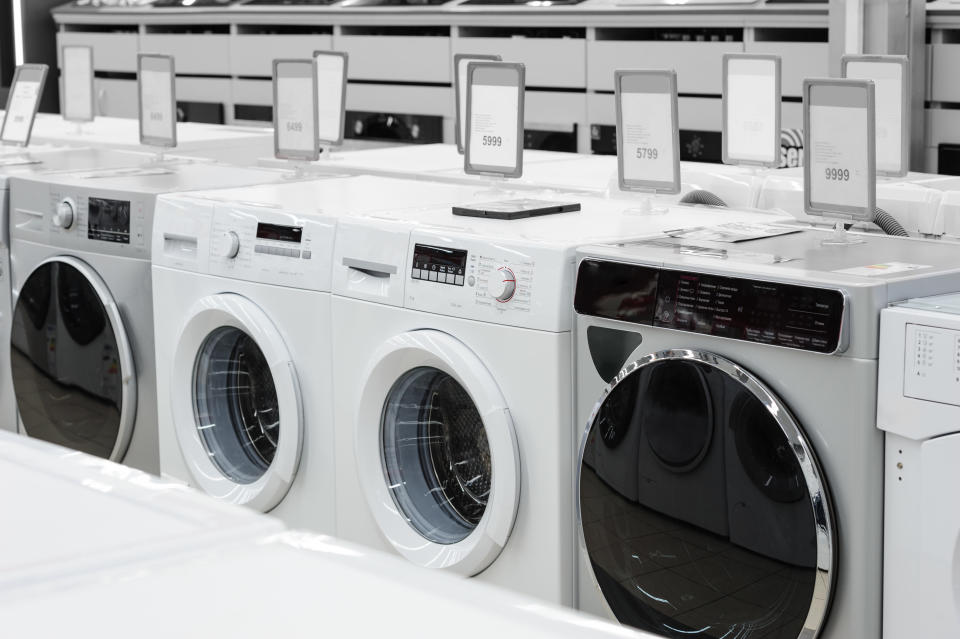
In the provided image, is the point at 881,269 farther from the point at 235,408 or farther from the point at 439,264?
the point at 235,408

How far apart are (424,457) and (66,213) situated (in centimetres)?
146

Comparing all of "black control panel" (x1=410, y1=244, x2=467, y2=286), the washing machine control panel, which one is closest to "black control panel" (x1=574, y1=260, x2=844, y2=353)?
"black control panel" (x1=410, y1=244, x2=467, y2=286)

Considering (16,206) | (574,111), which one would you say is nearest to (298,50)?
(574,111)

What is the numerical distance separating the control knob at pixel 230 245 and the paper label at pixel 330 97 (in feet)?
4.09

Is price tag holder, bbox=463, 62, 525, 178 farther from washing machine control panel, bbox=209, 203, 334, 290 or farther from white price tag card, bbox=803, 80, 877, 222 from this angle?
white price tag card, bbox=803, 80, 877, 222

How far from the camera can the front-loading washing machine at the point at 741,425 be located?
6.72ft

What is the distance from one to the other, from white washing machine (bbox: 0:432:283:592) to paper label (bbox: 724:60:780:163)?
2.55 meters

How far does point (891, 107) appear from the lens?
3.16 metres

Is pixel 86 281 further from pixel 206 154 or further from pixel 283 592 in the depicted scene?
pixel 283 592

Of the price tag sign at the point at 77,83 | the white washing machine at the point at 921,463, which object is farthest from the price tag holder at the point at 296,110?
the white washing machine at the point at 921,463

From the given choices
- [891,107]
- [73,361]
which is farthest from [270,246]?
[891,107]

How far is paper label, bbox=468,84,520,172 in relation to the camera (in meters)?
3.09

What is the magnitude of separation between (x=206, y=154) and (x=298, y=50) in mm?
3914

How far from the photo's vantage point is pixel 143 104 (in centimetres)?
435
